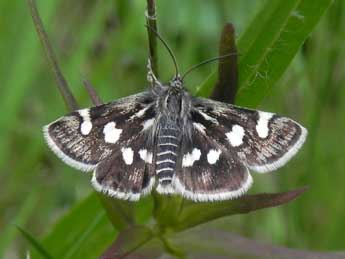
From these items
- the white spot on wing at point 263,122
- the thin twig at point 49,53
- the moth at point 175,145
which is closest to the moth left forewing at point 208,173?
the moth at point 175,145

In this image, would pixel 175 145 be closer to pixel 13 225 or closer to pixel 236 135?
pixel 236 135

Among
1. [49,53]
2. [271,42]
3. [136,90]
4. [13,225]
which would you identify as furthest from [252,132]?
[136,90]

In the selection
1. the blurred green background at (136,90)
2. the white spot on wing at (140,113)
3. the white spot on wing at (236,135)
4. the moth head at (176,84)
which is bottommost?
the blurred green background at (136,90)

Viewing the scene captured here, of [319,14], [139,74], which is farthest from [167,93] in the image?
[139,74]

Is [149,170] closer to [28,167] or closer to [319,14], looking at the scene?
[319,14]

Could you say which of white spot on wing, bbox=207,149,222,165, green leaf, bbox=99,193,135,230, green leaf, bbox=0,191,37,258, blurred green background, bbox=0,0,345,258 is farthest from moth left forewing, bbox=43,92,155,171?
blurred green background, bbox=0,0,345,258

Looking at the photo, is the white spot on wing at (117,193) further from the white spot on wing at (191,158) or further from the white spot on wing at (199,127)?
the white spot on wing at (199,127)
